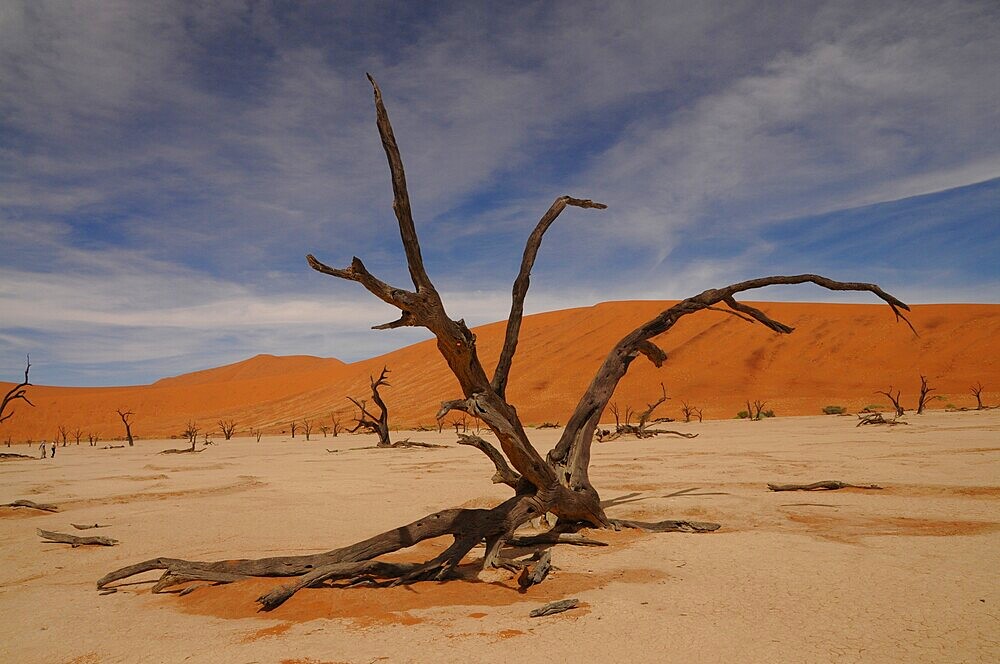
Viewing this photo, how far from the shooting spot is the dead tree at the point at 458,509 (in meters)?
4.12

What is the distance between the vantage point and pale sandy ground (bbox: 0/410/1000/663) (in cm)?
322

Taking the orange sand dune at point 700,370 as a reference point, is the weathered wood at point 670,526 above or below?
below

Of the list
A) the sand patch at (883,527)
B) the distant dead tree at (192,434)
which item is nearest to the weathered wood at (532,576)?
the sand patch at (883,527)

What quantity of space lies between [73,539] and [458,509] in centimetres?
454

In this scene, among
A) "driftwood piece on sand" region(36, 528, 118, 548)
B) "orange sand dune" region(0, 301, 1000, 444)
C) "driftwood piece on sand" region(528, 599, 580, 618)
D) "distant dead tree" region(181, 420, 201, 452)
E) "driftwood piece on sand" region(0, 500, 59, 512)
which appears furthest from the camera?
"orange sand dune" region(0, 301, 1000, 444)

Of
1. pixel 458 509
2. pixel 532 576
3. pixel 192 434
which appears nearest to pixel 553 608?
pixel 532 576

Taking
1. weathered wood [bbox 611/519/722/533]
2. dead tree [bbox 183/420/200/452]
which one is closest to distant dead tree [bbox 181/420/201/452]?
dead tree [bbox 183/420/200/452]

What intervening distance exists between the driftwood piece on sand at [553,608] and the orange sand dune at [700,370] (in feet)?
107

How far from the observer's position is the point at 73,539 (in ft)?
20.9

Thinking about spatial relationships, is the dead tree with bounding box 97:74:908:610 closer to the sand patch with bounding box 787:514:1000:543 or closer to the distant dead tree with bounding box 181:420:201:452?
the sand patch with bounding box 787:514:1000:543

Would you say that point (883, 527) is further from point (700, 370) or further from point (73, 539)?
point (700, 370)

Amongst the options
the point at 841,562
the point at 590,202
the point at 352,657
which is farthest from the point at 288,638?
the point at 590,202

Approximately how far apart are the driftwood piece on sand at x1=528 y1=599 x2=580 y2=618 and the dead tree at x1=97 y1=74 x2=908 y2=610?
116 cm

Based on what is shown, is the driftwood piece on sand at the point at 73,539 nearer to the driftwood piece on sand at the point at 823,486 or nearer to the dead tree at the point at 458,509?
the dead tree at the point at 458,509
